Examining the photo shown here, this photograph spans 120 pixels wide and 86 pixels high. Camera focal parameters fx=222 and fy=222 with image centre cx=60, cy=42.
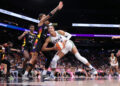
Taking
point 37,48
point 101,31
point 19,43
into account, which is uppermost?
point 101,31

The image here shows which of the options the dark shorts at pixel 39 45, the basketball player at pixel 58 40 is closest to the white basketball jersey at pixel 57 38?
the basketball player at pixel 58 40

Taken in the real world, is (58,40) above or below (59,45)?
above

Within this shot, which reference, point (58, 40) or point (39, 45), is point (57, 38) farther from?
point (39, 45)

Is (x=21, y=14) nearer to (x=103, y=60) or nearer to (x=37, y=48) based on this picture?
(x=103, y=60)

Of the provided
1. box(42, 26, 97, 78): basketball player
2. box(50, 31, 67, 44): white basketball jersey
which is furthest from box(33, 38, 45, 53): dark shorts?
box(50, 31, 67, 44): white basketball jersey

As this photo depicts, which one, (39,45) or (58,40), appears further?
(58,40)

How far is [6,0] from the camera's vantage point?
21062 millimetres

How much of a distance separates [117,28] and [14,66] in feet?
66.0

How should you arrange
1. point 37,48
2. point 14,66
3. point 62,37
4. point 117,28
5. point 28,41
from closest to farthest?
1. point 37,48
2. point 62,37
3. point 28,41
4. point 14,66
5. point 117,28

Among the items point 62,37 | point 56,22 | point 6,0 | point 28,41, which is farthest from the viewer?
point 56,22

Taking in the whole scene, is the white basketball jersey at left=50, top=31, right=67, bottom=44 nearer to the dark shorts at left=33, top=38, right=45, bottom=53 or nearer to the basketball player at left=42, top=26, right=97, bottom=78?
the basketball player at left=42, top=26, right=97, bottom=78

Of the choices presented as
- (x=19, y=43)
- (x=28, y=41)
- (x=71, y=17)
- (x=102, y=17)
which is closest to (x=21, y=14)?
(x=19, y=43)

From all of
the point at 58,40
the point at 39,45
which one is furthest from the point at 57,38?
the point at 39,45

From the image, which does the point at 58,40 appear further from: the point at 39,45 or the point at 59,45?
the point at 39,45
